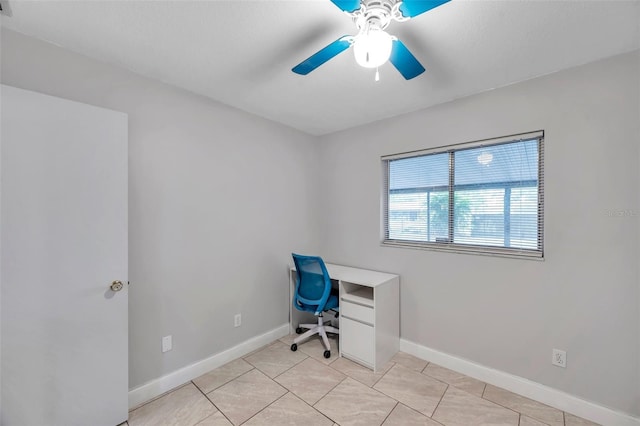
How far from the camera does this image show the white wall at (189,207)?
1.74 m

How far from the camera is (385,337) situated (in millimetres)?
2428

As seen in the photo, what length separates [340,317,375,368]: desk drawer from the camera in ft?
7.63

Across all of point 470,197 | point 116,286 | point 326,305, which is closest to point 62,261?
point 116,286

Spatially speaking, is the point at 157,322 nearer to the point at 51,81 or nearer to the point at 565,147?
the point at 51,81

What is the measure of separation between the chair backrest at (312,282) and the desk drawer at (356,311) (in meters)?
0.19

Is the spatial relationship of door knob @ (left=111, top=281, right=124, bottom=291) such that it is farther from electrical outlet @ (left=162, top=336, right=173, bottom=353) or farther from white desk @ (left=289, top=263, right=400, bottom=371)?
white desk @ (left=289, top=263, right=400, bottom=371)

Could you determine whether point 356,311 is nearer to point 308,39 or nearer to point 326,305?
point 326,305

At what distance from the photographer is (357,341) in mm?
2408

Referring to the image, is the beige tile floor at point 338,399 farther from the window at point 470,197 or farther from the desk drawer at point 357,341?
the window at point 470,197

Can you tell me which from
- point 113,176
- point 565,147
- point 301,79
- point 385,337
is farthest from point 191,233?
point 565,147

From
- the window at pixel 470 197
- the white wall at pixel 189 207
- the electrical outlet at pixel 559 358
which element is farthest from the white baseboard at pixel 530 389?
the white wall at pixel 189 207

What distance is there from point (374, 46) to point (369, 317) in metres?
2.07

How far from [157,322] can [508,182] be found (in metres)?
3.01

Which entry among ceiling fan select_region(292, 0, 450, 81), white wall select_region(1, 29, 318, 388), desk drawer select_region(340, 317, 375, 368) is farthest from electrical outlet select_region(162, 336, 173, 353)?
ceiling fan select_region(292, 0, 450, 81)
